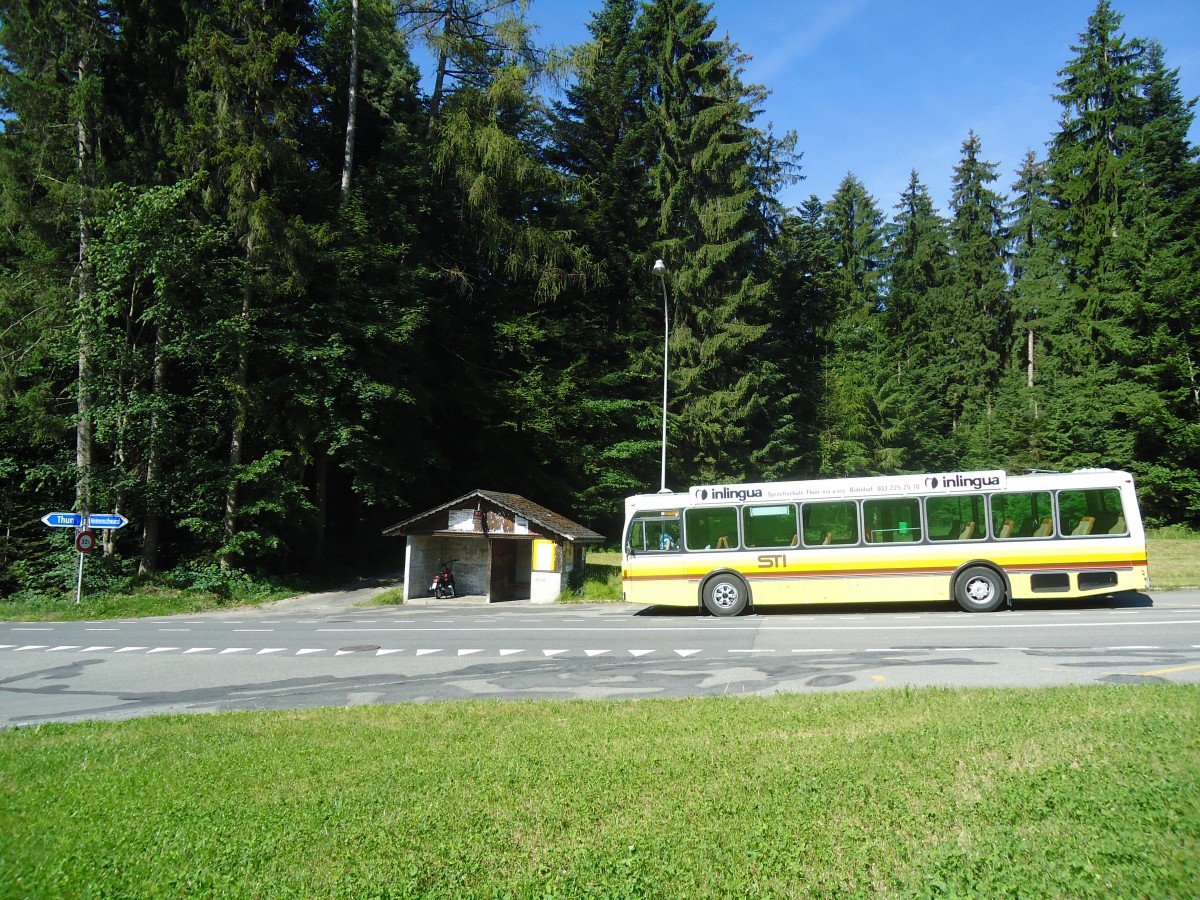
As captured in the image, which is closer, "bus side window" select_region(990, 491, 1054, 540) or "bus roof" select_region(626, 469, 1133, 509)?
"bus side window" select_region(990, 491, 1054, 540)

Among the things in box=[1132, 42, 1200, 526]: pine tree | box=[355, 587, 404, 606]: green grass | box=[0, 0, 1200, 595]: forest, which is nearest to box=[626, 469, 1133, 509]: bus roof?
box=[355, 587, 404, 606]: green grass

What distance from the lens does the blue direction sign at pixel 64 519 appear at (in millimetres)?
24867

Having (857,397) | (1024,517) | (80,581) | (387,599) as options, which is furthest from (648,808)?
(857,397)

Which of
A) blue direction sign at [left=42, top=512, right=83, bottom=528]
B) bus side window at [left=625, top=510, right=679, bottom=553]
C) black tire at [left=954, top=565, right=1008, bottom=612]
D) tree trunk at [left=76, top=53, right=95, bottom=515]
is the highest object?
tree trunk at [left=76, top=53, right=95, bottom=515]

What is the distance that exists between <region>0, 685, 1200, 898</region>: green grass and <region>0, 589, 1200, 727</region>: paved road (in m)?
2.81

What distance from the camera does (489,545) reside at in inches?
1071

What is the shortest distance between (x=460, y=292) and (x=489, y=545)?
13.6 meters

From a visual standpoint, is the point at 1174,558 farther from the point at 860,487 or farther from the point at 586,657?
the point at 586,657

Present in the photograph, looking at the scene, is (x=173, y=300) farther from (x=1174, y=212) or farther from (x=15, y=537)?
(x=1174, y=212)

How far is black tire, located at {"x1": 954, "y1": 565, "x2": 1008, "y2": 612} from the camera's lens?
1742 centimetres

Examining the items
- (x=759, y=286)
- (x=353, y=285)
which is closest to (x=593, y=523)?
(x=759, y=286)

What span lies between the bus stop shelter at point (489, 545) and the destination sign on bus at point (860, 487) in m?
7.61

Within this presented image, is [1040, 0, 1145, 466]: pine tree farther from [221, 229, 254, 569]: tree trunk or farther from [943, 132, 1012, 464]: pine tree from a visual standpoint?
[221, 229, 254, 569]: tree trunk

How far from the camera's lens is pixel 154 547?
2781cm
